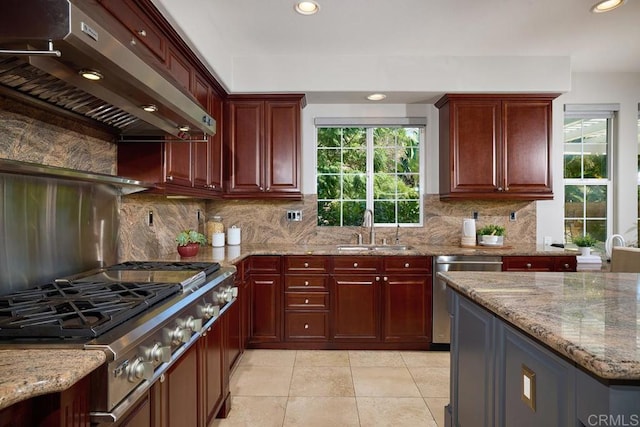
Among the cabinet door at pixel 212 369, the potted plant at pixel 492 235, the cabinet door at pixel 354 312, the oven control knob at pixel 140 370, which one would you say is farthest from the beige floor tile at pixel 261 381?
the potted plant at pixel 492 235

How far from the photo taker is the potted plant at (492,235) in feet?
11.9

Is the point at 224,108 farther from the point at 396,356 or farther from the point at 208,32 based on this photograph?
the point at 396,356

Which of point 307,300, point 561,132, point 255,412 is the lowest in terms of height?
point 255,412

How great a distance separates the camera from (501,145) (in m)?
3.57

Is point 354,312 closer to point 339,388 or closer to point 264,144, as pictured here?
point 339,388

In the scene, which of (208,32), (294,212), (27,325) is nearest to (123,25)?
(208,32)

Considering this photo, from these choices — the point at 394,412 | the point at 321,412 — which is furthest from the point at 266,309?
the point at 394,412

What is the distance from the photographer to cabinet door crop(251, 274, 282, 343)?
3.35m

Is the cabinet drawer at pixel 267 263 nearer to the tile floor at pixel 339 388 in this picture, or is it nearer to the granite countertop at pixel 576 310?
the tile floor at pixel 339 388

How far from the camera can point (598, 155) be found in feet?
13.2

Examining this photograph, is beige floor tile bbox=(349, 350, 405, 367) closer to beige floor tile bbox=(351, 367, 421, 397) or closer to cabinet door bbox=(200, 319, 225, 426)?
beige floor tile bbox=(351, 367, 421, 397)

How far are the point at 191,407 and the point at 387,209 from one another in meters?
2.91

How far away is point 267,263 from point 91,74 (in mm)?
2271

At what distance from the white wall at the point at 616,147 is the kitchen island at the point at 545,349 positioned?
7.22ft
